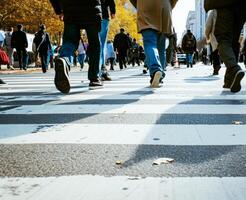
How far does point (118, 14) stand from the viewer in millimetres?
54562

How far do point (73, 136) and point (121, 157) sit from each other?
Result: 30.0 inches

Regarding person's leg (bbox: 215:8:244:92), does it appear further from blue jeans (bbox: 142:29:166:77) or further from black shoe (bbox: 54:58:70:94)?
black shoe (bbox: 54:58:70:94)

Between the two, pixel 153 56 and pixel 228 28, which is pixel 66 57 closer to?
pixel 153 56

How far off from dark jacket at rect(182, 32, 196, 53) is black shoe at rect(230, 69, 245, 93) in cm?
1735

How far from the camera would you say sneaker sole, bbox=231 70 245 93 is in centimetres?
610

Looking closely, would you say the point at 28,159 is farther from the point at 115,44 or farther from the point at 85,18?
the point at 115,44

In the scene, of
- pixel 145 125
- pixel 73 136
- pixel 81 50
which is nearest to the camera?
pixel 73 136

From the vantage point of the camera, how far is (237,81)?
6246mm

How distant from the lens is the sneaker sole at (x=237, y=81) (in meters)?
6.10

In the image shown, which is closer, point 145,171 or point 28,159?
point 145,171

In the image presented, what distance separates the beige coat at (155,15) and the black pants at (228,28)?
1229 mm

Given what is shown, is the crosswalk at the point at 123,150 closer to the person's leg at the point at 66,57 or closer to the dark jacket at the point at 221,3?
the person's leg at the point at 66,57

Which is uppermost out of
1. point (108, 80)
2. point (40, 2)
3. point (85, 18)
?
point (40, 2)

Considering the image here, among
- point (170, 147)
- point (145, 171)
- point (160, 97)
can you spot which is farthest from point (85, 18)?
point (145, 171)
